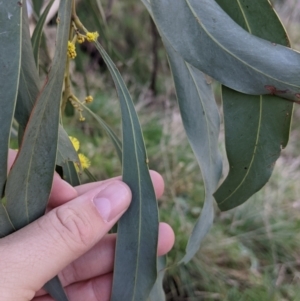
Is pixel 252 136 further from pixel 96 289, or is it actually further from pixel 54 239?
pixel 96 289

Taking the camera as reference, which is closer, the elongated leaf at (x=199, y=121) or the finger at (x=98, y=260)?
the elongated leaf at (x=199, y=121)

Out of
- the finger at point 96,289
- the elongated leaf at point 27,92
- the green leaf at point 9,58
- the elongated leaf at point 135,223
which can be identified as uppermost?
the green leaf at point 9,58

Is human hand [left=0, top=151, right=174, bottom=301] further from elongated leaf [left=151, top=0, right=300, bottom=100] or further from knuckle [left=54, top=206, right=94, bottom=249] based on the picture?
elongated leaf [left=151, top=0, right=300, bottom=100]

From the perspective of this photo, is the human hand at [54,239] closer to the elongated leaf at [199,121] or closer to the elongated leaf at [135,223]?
the elongated leaf at [135,223]

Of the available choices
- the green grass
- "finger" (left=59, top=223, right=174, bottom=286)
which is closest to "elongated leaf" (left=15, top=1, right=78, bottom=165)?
"finger" (left=59, top=223, right=174, bottom=286)

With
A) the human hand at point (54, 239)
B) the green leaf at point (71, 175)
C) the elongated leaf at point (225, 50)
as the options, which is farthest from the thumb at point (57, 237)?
the elongated leaf at point (225, 50)

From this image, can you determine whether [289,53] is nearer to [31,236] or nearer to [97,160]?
[31,236]

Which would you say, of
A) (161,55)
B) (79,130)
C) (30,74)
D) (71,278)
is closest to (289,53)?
(30,74)
